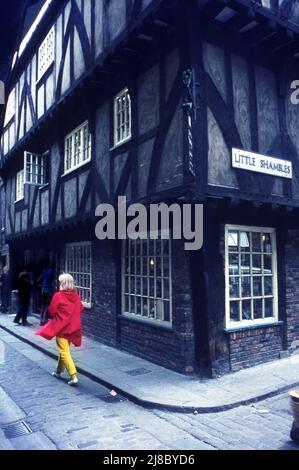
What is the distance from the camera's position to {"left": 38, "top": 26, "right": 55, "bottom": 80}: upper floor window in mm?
11800

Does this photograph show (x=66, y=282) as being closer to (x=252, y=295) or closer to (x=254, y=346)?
(x=252, y=295)

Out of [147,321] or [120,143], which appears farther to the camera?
[120,143]

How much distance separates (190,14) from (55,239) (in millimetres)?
7726

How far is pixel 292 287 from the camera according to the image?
771cm

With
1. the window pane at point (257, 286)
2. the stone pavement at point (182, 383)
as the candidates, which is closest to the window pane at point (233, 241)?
the window pane at point (257, 286)

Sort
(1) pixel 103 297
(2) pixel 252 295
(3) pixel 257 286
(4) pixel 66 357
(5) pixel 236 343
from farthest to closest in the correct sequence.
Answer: (1) pixel 103 297 < (3) pixel 257 286 < (2) pixel 252 295 < (5) pixel 236 343 < (4) pixel 66 357

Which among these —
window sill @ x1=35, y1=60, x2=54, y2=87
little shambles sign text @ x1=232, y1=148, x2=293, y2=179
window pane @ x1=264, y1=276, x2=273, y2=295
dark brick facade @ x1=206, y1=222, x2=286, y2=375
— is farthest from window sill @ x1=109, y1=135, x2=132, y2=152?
window sill @ x1=35, y1=60, x2=54, y2=87

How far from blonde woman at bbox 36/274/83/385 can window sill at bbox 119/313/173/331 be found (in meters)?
1.44

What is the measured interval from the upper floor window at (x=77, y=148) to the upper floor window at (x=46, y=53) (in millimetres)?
2841

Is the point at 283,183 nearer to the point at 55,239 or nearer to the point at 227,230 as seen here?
the point at 227,230

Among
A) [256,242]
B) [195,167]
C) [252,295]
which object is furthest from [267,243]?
[195,167]

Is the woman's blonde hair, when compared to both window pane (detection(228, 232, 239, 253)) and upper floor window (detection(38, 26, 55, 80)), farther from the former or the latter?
upper floor window (detection(38, 26, 55, 80))

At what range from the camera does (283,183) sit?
7.57m

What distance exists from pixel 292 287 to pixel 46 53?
10.2m
